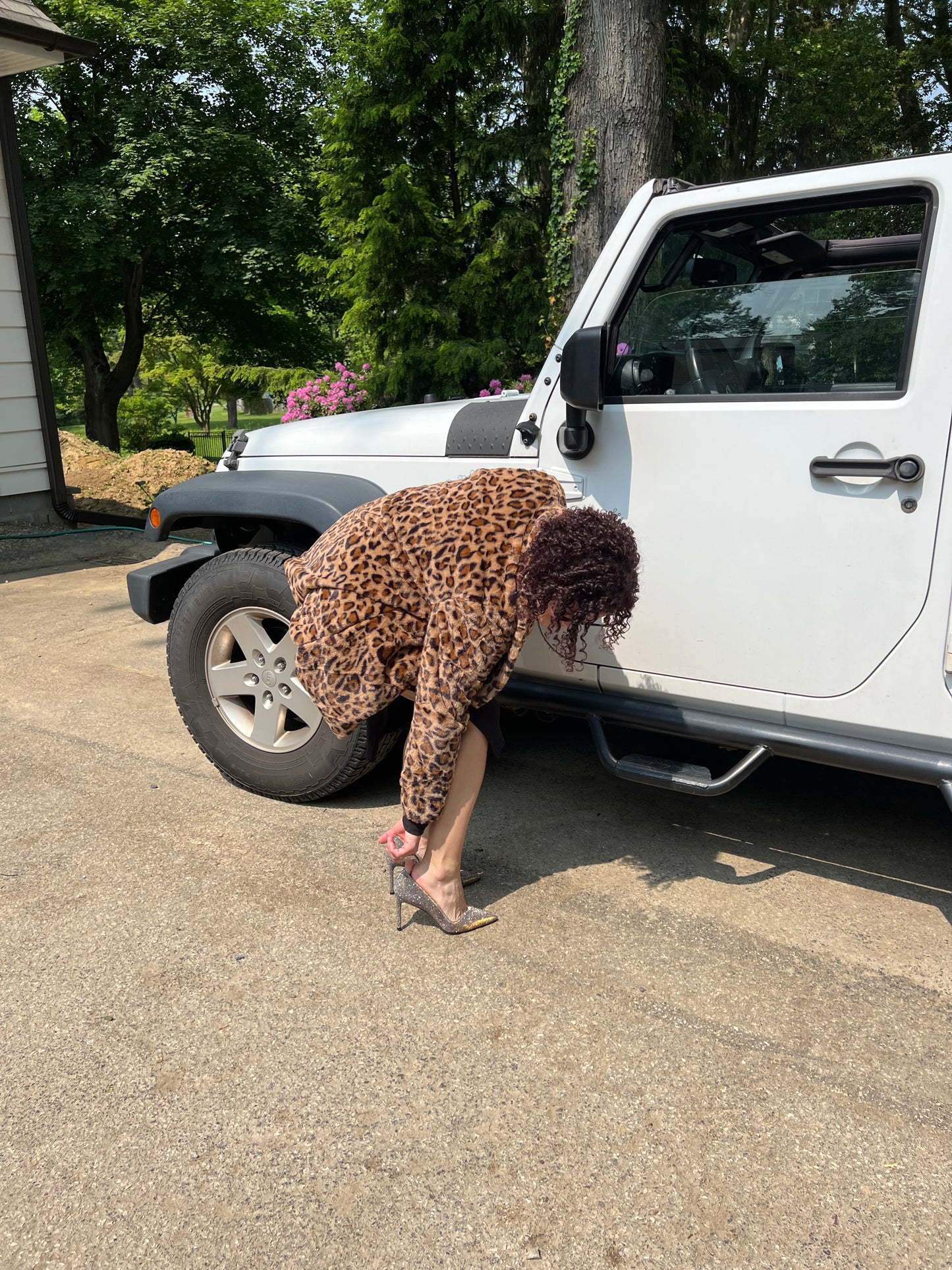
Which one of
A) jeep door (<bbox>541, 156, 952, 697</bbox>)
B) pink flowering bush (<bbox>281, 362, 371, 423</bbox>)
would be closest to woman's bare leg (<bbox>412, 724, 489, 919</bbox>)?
jeep door (<bbox>541, 156, 952, 697</bbox>)

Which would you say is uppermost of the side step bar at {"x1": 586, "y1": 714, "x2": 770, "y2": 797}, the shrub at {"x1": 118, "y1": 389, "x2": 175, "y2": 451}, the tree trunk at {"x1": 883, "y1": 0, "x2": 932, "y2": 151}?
→ the tree trunk at {"x1": 883, "y1": 0, "x2": 932, "y2": 151}

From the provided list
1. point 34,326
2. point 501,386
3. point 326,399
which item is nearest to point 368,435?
point 501,386

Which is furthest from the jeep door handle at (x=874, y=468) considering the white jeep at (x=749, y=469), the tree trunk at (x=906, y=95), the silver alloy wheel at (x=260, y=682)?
the tree trunk at (x=906, y=95)

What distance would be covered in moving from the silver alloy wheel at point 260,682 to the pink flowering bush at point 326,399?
7.89 m

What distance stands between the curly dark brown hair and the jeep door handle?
552 mm

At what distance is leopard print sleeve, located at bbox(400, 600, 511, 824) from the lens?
8.77 ft

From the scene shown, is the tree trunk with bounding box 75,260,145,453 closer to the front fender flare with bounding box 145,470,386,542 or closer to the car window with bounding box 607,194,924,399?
the front fender flare with bounding box 145,470,386,542

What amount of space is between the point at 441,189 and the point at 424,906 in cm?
1349

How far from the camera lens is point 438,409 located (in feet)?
12.0

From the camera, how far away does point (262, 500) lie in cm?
368

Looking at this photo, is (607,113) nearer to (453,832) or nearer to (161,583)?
(161,583)

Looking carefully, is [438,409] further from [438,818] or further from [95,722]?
[95,722]

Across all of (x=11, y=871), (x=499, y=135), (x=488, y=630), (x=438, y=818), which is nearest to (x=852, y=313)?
(x=488, y=630)

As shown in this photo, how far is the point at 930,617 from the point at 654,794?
1.55m
